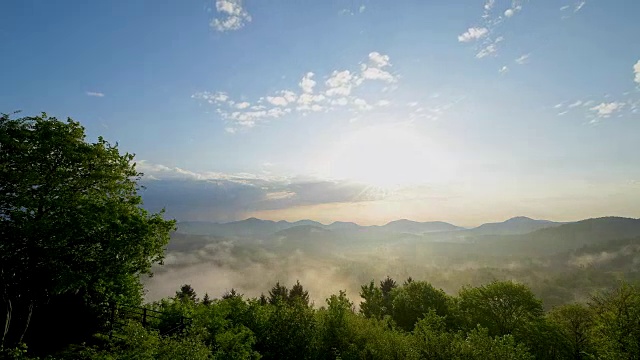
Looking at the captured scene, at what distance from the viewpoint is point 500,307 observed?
185 ft

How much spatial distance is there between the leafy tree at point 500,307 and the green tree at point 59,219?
167 feet

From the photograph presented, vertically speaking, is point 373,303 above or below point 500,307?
below

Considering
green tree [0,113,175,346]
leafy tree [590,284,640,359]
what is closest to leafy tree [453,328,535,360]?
leafy tree [590,284,640,359]

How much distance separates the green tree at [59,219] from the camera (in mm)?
21078

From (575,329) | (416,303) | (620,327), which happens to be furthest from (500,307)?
(620,327)

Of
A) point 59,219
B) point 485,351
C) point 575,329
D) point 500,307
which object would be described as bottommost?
point 500,307

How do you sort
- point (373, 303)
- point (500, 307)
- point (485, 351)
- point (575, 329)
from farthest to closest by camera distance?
point (373, 303), point (500, 307), point (575, 329), point (485, 351)

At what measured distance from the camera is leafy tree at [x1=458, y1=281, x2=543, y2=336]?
5281 centimetres

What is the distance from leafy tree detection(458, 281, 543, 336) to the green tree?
50902 mm

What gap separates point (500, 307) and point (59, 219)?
200 feet

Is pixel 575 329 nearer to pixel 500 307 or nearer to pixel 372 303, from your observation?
pixel 500 307

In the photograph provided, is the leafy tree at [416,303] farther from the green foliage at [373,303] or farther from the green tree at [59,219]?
the green tree at [59,219]

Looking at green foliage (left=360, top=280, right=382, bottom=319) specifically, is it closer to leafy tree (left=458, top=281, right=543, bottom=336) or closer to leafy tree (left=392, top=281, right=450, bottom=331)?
leafy tree (left=392, top=281, right=450, bottom=331)

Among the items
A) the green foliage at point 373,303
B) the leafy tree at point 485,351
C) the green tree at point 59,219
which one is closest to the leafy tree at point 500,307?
the green foliage at point 373,303
